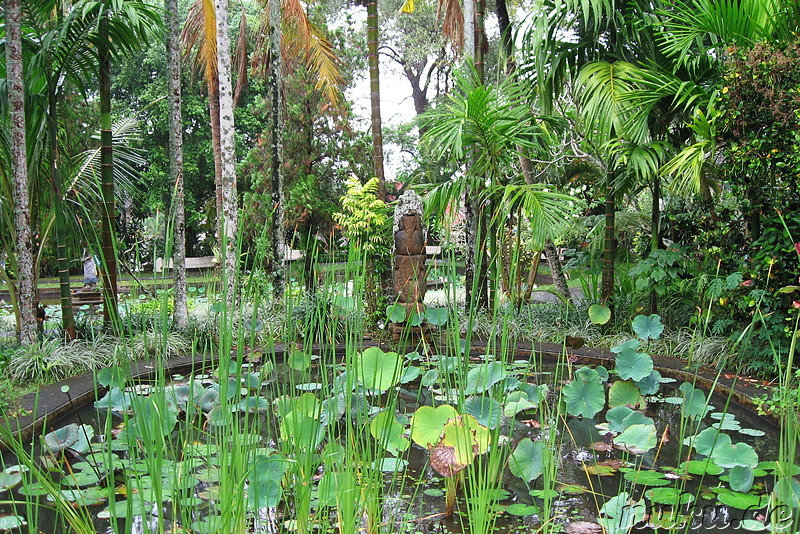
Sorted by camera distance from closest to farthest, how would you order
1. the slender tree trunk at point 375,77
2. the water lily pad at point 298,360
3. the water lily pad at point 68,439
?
1. the water lily pad at point 298,360
2. the water lily pad at point 68,439
3. the slender tree trunk at point 375,77

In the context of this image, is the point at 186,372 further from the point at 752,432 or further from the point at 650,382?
the point at 752,432

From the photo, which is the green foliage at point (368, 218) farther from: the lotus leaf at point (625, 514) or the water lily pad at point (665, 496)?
the lotus leaf at point (625, 514)

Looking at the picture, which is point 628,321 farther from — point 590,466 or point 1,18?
point 1,18

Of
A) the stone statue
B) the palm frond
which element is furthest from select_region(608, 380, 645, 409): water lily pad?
the stone statue

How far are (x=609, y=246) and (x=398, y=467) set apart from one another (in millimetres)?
3701

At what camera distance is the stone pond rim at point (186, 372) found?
11.1 feet

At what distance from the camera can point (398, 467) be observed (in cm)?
235

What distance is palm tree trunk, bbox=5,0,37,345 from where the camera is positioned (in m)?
4.14

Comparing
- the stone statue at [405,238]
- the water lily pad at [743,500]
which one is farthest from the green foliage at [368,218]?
the water lily pad at [743,500]

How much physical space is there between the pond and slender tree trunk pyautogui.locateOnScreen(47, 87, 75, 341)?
160 centimetres

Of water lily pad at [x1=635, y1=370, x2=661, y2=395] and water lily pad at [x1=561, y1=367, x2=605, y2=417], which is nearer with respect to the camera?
water lily pad at [x1=561, y1=367, x2=605, y2=417]

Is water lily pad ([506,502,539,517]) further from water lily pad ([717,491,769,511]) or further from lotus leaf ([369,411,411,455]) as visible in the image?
water lily pad ([717,491,769,511])

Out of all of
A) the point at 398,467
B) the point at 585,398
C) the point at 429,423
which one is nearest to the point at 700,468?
the point at 585,398

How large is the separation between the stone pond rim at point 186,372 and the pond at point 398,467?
1.19 feet
